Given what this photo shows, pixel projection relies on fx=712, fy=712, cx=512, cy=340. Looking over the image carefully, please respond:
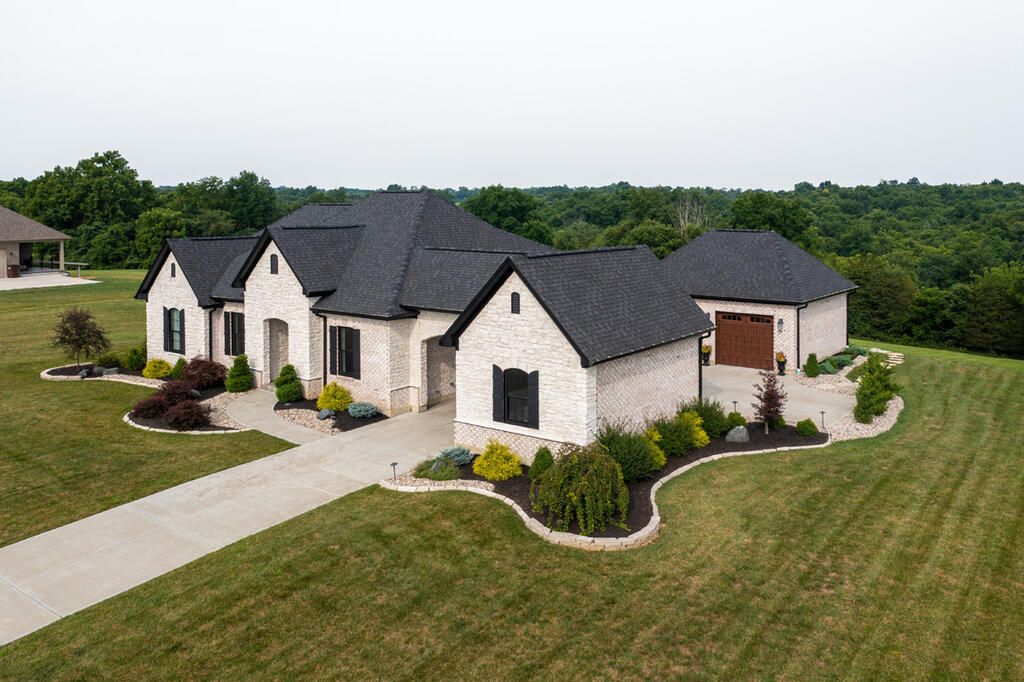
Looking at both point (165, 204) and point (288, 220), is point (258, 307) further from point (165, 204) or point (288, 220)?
point (165, 204)

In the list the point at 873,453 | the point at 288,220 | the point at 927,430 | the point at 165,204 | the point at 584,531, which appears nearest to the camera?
the point at 584,531

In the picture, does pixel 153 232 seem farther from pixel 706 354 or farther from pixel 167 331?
pixel 706 354

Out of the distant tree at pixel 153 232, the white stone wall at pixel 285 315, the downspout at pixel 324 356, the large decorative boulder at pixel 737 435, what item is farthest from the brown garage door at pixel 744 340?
the distant tree at pixel 153 232

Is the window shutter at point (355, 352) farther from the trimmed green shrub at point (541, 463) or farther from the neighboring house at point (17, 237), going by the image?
the neighboring house at point (17, 237)

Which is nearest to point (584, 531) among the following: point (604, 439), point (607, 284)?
point (604, 439)

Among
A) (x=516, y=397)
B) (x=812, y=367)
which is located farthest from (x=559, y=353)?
(x=812, y=367)

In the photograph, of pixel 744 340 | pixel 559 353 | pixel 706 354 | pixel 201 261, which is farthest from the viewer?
pixel 706 354
